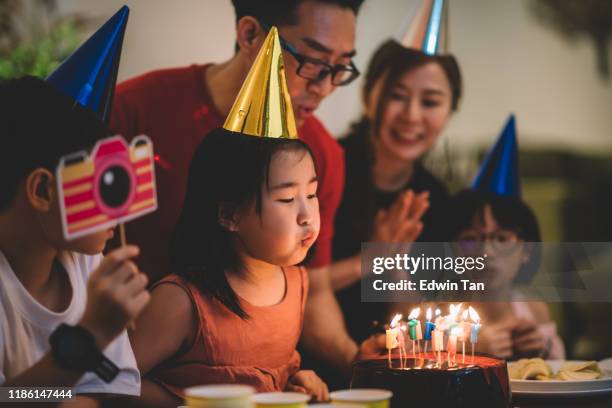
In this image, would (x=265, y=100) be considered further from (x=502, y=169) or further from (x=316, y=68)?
(x=502, y=169)

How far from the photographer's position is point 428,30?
1930mm

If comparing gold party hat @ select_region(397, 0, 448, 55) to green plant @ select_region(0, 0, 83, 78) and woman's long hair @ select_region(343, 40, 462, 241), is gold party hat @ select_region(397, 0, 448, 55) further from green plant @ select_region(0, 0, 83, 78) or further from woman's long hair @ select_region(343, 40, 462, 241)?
green plant @ select_region(0, 0, 83, 78)

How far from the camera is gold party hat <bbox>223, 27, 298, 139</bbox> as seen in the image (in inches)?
56.2

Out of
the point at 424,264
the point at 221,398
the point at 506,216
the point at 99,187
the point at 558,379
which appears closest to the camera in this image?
the point at 221,398

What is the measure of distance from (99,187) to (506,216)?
46.3 inches

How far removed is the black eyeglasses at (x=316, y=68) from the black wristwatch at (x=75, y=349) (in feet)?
2.39

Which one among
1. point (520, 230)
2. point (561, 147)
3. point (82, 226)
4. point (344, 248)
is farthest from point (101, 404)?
point (561, 147)

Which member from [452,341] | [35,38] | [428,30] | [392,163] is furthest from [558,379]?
[35,38]

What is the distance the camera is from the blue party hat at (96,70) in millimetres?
1354

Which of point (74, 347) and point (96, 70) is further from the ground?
point (96, 70)

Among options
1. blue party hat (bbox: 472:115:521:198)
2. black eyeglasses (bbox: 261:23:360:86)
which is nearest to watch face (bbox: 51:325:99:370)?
black eyeglasses (bbox: 261:23:360:86)

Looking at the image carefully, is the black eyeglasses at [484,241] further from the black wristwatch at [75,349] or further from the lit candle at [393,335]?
the black wristwatch at [75,349]

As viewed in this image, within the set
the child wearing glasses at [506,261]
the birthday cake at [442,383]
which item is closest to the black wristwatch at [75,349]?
the birthday cake at [442,383]

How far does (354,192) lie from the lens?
187 centimetres
